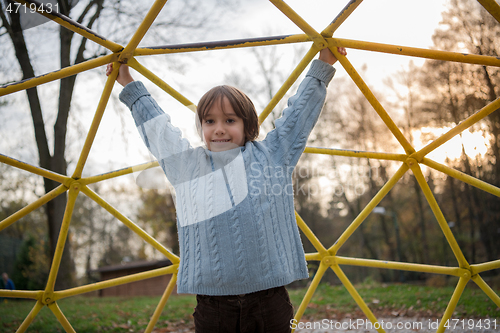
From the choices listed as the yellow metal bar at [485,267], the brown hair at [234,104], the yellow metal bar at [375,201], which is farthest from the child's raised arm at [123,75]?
the yellow metal bar at [485,267]

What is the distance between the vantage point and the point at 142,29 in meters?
1.71

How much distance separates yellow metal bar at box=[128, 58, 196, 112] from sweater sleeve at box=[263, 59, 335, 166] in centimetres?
86

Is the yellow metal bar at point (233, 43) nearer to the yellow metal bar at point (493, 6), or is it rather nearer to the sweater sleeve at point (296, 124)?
the sweater sleeve at point (296, 124)

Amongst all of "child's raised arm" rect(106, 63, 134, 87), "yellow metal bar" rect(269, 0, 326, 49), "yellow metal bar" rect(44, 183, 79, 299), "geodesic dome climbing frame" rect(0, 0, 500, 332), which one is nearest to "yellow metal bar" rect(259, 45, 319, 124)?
"geodesic dome climbing frame" rect(0, 0, 500, 332)

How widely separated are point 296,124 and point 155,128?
1.97ft

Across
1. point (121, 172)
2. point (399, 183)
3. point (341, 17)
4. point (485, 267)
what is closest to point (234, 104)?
point (341, 17)

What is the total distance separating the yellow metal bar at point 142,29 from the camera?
64.9 inches

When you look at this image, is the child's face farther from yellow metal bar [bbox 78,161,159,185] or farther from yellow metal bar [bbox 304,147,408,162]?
yellow metal bar [bbox 304,147,408,162]

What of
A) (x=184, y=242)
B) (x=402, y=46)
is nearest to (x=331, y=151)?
(x=402, y=46)

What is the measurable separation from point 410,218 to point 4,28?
13890 millimetres

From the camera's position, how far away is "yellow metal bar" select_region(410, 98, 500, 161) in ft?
6.47

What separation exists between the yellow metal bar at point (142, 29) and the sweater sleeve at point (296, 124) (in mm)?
754

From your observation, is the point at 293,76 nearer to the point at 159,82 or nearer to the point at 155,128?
the point at 159,82

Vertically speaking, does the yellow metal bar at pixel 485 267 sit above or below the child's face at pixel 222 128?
below
